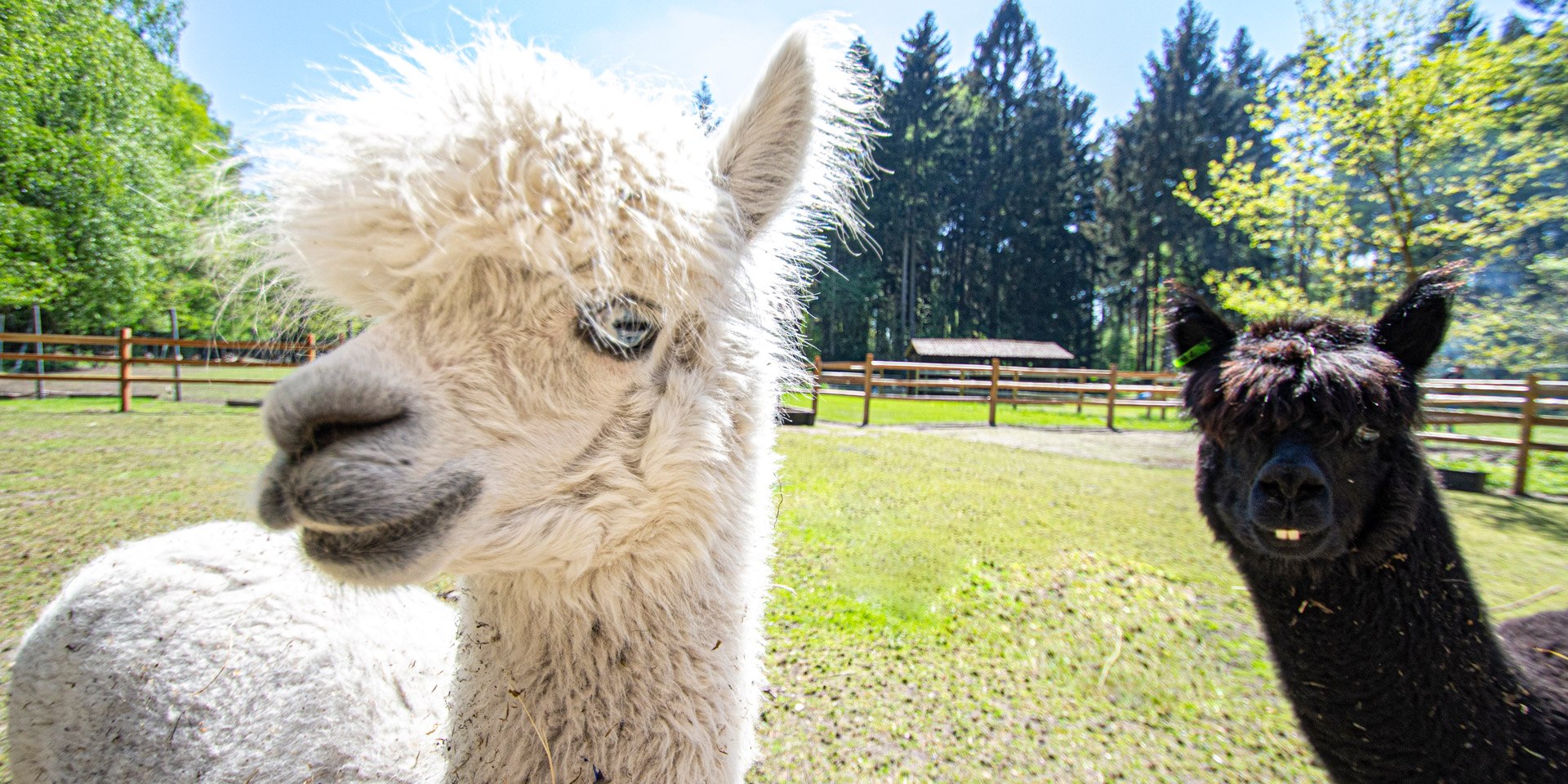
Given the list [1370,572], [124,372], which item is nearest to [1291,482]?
[1370,572]

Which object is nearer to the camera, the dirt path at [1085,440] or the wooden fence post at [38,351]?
the wooden fence post at [38,351]

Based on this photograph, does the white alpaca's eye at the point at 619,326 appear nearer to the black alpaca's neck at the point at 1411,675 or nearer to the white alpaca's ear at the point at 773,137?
the white alpaca's ear at the point at 773,137

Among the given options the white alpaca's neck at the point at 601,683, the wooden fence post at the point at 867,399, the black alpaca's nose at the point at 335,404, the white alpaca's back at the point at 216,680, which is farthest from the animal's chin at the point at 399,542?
the wooden fence post at the point at 867,399

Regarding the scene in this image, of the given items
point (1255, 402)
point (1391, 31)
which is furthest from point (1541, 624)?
point (1391, 31)

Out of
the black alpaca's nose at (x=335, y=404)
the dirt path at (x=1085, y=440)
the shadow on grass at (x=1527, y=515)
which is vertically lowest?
the shadow on grass at (x=1527, y=515)

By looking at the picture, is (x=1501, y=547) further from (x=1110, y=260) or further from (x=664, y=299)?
(x=1110, y=260)

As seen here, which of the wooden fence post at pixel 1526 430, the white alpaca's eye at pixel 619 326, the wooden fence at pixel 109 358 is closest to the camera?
the white alpaca's eye at pixel 619 326

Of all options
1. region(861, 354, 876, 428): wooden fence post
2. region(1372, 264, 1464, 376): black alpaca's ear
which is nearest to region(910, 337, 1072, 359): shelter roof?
region(861, 354, 876, 428): wooden fence post

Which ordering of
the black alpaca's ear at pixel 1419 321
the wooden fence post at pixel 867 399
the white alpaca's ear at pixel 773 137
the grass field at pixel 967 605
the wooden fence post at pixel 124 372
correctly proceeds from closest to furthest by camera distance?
the white alpaca's ear at pixel 773 137 → the black alpaca's ear at pixel 1419 321 → the grass field at pixel 967 605 → the wooden fence post at pixel 124 372 → the wooden fence post at pixel 867 399

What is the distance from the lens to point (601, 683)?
112 cm

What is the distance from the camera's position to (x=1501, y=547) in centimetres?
433

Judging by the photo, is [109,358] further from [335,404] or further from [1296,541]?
[1296,541]

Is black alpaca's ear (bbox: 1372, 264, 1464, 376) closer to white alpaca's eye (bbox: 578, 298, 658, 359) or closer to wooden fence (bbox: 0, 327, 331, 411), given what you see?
white alpaca's eye (bbox: 578, 298, 658, 359)

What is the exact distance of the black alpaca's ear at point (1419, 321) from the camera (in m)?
2.08
